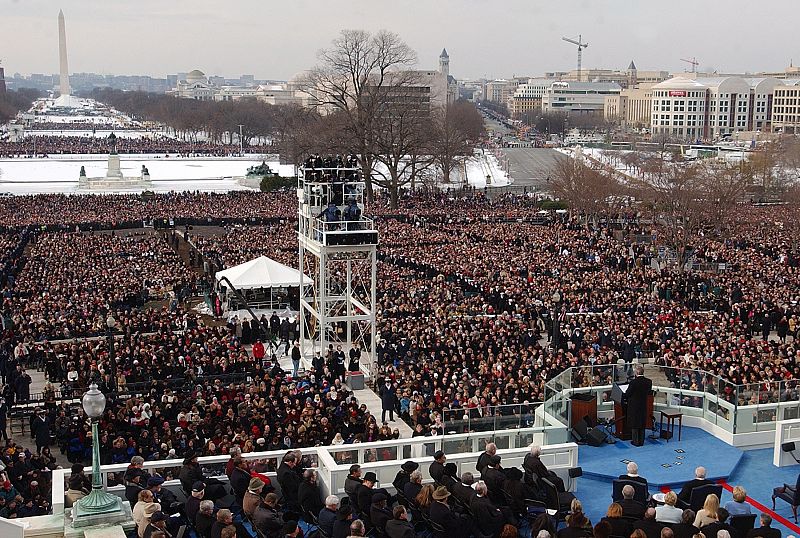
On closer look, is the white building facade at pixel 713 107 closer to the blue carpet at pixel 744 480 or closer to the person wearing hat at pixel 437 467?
the blue carpet at pixel 744 480

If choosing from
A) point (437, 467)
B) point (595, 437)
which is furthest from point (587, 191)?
point (437, 467)

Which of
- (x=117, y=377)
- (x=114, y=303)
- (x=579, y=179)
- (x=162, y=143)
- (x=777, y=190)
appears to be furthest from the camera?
(x=162, y=143)

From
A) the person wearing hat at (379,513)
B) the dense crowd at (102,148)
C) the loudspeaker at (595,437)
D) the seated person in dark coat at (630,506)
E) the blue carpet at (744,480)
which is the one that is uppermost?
the dense crowd at (102,148)

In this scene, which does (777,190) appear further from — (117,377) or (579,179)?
(117,377)

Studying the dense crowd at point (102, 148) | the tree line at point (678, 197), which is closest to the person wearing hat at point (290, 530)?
the tree line at point (678, 197)

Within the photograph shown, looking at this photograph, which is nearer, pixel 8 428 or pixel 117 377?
pixel 8 428

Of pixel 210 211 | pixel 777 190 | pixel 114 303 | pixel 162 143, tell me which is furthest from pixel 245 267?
pixel 162 143
